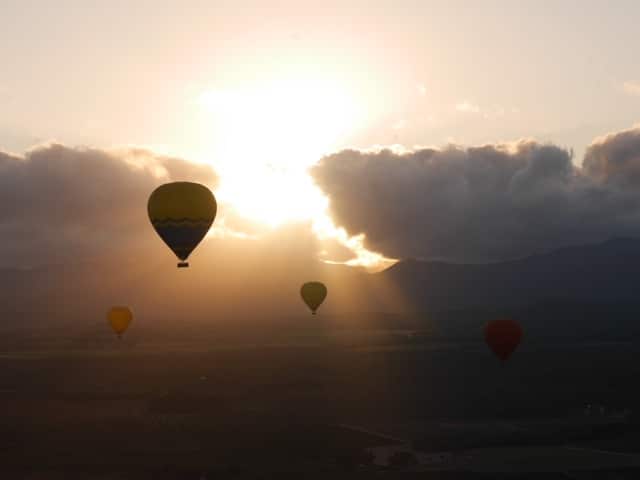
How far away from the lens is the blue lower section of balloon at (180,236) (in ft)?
263

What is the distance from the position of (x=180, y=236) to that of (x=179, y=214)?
2108 mm

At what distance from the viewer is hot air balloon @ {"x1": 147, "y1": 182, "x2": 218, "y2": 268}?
79.8m

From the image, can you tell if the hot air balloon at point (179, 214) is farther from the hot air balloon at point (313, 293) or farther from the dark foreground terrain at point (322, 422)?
the hot air balloon at point (313, 293)

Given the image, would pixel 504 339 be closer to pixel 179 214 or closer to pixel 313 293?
pixel 179 214

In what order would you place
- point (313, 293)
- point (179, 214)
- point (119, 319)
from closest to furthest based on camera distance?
point (179, 214), point (313, 293), point (119, 319)

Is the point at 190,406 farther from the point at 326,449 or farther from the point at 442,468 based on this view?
the point at 442,468

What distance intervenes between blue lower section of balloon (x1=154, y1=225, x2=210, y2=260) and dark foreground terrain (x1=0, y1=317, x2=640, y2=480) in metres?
19.5

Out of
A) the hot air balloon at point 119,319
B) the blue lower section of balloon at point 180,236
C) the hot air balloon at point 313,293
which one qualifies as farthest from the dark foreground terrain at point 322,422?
the blue lower section of balloon at point 180,236

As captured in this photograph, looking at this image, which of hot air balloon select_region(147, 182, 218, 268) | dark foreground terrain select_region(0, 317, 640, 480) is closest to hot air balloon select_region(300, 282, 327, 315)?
dark foreground terrain select_region(0, 317, 640, 480)

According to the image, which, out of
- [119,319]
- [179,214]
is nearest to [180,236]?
[179,214]

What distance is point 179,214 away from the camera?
79.6m

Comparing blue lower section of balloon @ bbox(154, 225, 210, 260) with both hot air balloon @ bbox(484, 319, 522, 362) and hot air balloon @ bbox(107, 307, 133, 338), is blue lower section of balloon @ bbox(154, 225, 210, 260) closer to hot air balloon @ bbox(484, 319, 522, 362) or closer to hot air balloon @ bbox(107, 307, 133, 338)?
hot air balloon @ bbox(484, 319, 522, 362)

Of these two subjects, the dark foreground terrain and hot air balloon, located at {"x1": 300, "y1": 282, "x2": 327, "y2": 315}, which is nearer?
the dark foreground terrain

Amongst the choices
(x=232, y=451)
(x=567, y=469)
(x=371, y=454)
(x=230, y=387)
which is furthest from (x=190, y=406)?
(x=567, y=469)
